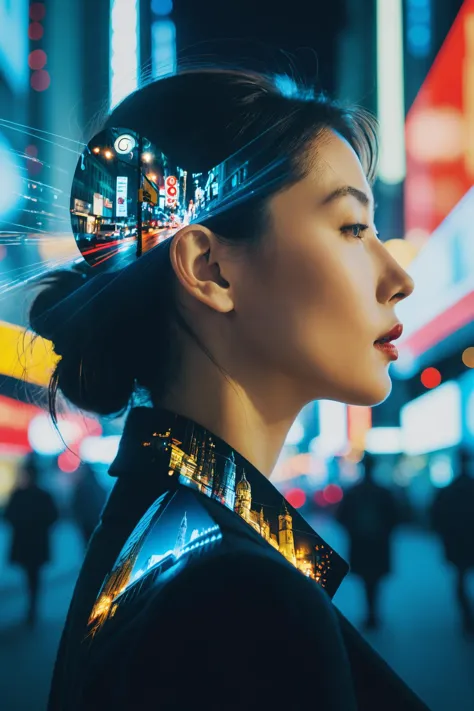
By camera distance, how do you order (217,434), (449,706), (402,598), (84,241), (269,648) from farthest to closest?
(402,598), (449,706), (84,241), (217,434), (269,648)

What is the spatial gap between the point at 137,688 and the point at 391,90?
1.61 meters

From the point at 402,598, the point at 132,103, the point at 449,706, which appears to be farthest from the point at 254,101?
the point at 402,598

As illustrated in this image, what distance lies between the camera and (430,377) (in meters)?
2.25

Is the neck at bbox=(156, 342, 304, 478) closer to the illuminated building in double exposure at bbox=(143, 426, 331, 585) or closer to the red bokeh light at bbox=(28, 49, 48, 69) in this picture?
the illuminated building in double exposure at bbox=(143, 426, 331, 585)

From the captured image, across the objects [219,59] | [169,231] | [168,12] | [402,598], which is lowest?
[402,598]

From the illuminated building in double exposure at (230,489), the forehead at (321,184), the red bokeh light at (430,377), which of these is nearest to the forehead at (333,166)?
the forehead at (321,184)

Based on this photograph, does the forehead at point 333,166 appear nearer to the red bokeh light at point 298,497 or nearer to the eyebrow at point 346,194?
the eyebrow at point 346,194

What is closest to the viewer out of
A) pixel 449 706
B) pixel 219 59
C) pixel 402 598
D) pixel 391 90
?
pixel 219 59

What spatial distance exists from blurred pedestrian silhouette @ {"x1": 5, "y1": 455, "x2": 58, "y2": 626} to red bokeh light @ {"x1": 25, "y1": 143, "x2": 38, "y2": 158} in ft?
5.70

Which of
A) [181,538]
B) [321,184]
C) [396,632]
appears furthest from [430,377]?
[181,538]

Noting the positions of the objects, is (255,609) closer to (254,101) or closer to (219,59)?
(254,101)

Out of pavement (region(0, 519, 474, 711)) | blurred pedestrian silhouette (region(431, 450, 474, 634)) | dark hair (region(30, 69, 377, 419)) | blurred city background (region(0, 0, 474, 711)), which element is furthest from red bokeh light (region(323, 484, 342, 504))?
dark hair (region(30, 69, 377, 419))

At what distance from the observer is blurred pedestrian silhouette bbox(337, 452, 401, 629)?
8.96ft

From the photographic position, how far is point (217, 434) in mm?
785
